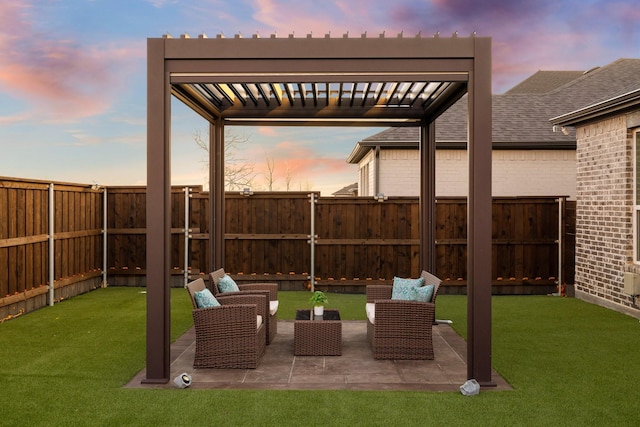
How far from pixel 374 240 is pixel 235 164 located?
15.3 meters

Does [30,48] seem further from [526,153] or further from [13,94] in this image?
[526,153]

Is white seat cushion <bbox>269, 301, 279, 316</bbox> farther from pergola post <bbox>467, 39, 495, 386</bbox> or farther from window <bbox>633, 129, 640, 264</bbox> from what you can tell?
window <bbox>633, 129, 640, 264</bbox>

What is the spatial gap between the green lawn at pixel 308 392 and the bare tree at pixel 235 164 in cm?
1746

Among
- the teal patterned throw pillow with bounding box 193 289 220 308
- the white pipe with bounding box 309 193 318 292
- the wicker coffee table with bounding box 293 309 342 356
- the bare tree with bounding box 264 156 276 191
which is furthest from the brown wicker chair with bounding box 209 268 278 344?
the bare tree with bounding box 264 156 276 191

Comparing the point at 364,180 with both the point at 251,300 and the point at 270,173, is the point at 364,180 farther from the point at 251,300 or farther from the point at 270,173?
the point at 251,300

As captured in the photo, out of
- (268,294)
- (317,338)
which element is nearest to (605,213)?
(317,338)

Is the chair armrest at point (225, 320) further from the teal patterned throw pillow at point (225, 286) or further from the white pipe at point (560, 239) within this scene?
the white pipe at point (560, 239)

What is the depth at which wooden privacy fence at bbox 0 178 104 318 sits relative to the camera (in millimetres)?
8625

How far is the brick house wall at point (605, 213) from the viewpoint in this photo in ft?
31.0

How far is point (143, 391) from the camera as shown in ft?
16.9

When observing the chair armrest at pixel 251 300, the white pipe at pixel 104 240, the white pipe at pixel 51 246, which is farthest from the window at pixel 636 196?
the white pipe at pixel 104 240

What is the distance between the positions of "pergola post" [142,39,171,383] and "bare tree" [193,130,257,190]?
1996 centimetres

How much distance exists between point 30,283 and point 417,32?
7.47 meters

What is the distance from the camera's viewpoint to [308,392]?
5152 millimetres
